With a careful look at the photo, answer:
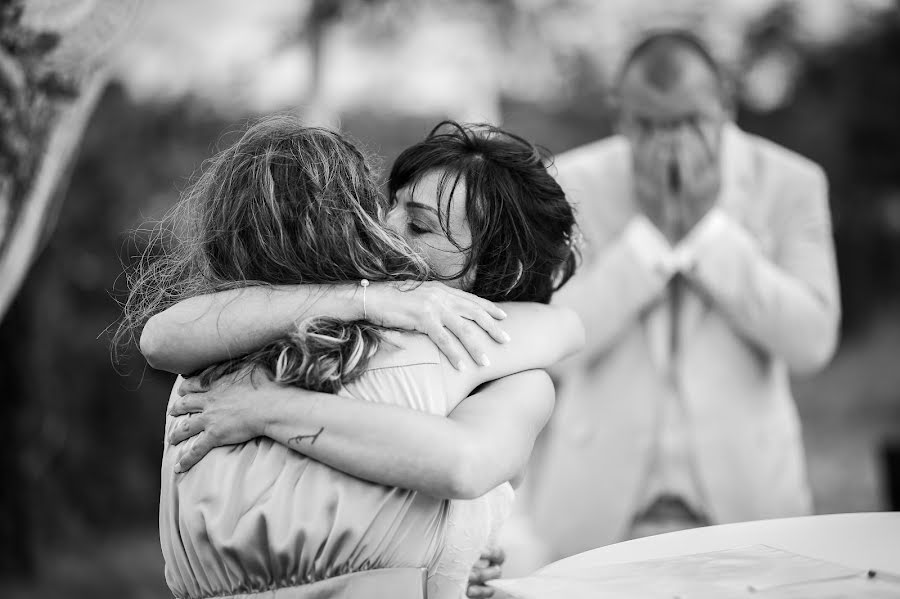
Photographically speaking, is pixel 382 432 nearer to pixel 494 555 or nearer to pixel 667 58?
pixel 494 555

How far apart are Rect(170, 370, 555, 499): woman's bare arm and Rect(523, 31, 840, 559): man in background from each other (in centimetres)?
157

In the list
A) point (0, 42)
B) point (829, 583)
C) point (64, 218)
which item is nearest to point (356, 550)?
point (829, 583)

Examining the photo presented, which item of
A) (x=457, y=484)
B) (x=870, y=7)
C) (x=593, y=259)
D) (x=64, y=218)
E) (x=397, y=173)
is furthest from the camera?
(x=870, y=7)

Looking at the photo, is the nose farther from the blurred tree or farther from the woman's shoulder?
the blurred tree

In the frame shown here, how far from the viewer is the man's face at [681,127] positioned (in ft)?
9.45

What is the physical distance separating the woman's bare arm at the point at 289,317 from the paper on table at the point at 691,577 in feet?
1.06

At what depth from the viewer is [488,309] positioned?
4.95ft

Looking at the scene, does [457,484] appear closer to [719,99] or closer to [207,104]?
[719,99]

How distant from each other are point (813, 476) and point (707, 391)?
4284 mm

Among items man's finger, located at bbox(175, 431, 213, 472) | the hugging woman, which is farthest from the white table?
man's finger, located at bbox(175, 431, 213, 472)

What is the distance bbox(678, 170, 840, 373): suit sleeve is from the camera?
2.85 meters

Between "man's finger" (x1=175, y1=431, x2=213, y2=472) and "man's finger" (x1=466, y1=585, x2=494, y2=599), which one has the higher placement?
"man's finger" (x1=175, y1=431, x2=213, y2=472)

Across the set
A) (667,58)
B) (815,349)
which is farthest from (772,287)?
(667,58)

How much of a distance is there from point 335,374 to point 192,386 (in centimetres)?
25
